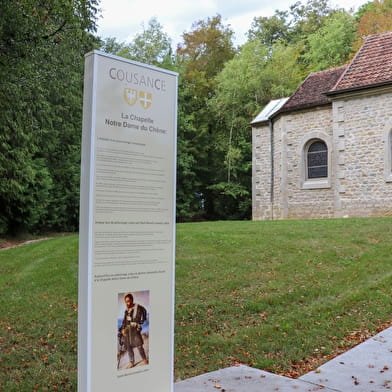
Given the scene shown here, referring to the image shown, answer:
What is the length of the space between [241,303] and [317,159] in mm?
14893

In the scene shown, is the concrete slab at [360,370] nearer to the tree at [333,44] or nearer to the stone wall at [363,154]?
the stone wall at [363,154]

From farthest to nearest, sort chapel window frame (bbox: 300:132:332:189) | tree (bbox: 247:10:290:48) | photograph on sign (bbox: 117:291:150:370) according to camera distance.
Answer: tree (bbox: 247:10:290:48) → chapel window frame (bbox: 300:132:332:189) → photograph on sign (bbox: 117:291:150:370)

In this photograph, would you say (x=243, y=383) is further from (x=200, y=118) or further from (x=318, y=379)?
(x=200, y=118)

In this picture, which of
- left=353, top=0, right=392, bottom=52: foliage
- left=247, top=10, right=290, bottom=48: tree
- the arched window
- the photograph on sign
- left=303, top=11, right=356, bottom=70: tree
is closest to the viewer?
the photograph on sign

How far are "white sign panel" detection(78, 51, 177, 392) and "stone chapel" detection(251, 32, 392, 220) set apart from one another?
16320mm

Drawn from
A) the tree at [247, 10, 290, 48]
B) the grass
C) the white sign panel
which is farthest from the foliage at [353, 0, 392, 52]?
the white sign panel

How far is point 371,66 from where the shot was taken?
64.4 ft

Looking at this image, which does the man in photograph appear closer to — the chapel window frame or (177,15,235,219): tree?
the chapel window frame

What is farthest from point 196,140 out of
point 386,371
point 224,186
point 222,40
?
point 386,371

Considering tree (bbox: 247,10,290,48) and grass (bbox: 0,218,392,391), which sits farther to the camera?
tree (bbox: 247,10,290,48)

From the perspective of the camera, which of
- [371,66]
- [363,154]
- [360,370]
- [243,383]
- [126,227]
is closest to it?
[126,227]

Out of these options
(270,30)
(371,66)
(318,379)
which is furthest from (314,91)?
(270,30)

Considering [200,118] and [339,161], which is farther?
[200,118]

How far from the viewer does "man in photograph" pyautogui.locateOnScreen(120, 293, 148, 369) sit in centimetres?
379
